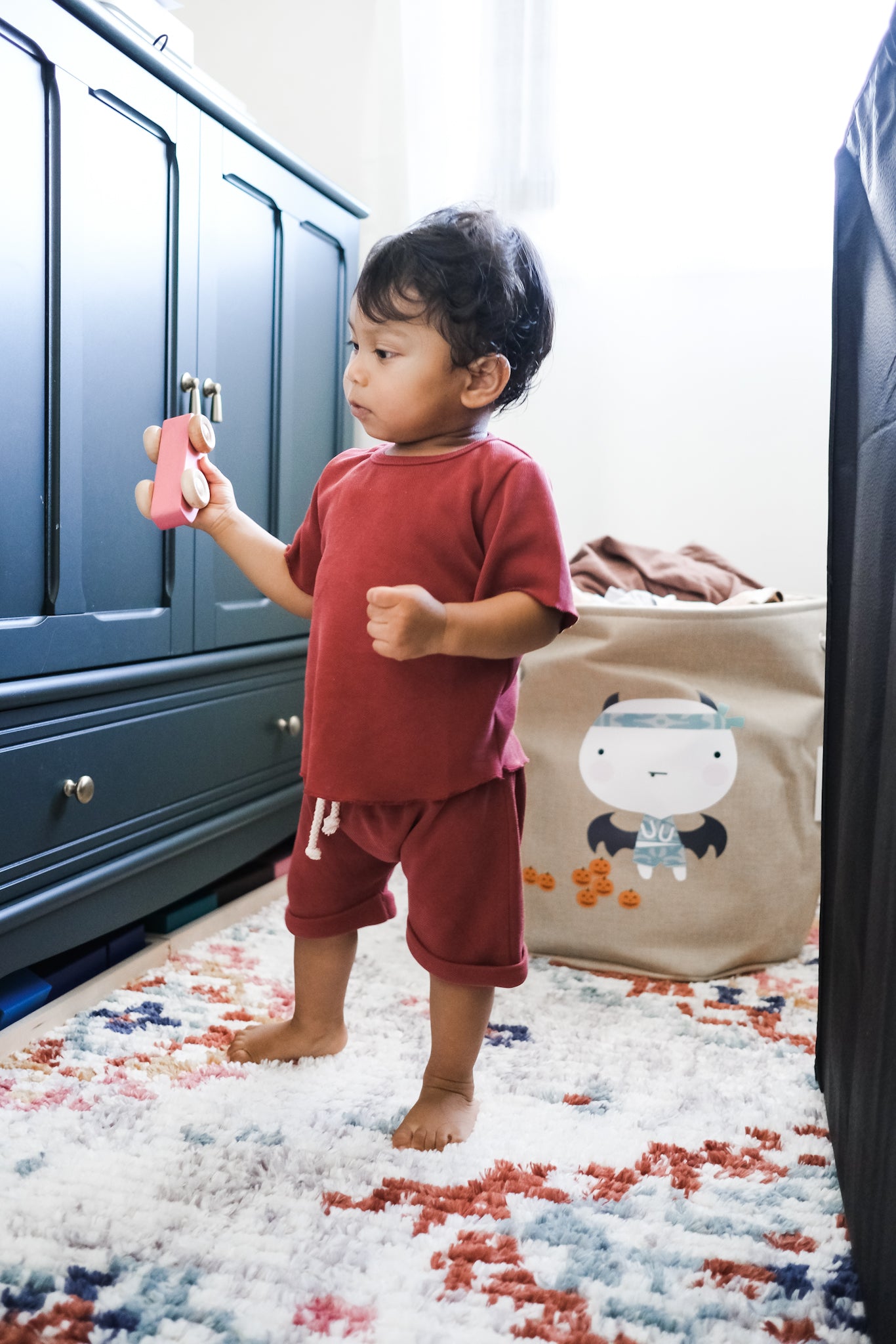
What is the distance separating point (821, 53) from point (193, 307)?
106 cm

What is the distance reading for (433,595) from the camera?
86 cm

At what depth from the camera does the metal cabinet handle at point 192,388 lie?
1.25m

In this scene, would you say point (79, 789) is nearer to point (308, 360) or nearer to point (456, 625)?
point (456, 625)

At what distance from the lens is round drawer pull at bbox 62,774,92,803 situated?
3.45 feet

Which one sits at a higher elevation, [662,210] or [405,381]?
[662,210]

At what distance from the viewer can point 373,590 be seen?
0.75 meters

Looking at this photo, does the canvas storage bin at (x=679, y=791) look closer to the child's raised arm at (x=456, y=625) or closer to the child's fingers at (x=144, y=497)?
the child's raised arm at (x=456, y=625)

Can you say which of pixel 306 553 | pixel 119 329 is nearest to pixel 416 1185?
pixel 306 553

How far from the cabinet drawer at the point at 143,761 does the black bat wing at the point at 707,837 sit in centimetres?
61

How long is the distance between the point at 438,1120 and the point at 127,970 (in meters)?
0.49

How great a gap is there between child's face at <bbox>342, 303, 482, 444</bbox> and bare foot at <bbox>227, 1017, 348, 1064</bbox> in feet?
1.90

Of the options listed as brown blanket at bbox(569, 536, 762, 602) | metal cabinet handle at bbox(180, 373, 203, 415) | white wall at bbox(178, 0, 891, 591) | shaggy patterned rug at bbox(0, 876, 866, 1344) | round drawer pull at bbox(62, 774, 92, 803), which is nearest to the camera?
shaggy patterned rug at bbox(0, 876, 866, 1344)

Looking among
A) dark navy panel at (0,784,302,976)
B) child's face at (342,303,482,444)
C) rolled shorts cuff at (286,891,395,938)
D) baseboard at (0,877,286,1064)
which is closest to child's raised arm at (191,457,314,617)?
child's face at (342,303,482,444)

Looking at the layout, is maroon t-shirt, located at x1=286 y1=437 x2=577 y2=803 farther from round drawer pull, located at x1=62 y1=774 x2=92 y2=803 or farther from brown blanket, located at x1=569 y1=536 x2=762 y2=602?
brown blanket, located at x1=569 y1=536 x2=762 y2=602
